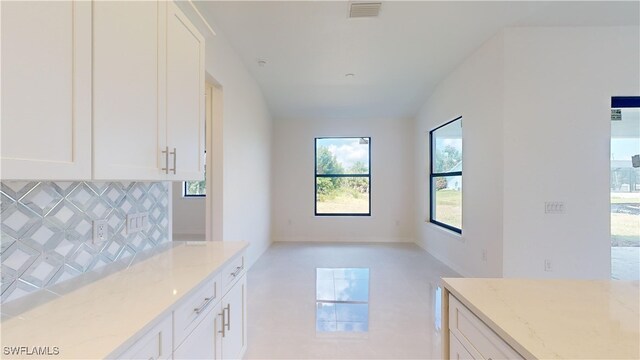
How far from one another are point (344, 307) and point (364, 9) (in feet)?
9.49

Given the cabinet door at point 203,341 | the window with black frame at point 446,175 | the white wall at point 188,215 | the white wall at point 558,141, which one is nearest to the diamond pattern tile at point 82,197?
the cabinet door at point 203,341

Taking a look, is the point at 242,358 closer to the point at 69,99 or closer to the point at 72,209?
the point at 72,209

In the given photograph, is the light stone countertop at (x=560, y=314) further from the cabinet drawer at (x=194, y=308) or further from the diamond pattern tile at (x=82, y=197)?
the diamond pattern tile at (x=82, y=197)

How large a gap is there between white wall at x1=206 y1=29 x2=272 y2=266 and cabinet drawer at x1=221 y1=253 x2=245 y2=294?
135cm

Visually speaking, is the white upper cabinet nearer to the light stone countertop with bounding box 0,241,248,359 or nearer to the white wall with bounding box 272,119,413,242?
the light stone countertop with bounding box 0,241,248,359

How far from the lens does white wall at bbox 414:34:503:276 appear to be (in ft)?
10.3

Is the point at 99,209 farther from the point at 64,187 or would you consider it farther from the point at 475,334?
the point at 475,334

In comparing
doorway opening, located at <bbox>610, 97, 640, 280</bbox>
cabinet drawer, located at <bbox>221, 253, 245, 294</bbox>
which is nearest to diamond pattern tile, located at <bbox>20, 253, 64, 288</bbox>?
cabinet drawer, located at <bbox>221, 253, 245, 294</bbox>

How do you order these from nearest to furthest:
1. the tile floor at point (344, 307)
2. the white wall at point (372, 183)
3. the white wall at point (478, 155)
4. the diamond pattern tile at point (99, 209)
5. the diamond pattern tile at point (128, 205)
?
the diamond pattern tile at point (99, 209)
the diamond pattern tile at point (128, 205)
the tile floor at point (344, 307)
the white wall at point (478, 155)
the white wall at point (372, 183)

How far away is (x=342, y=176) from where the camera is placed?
6.34 metres

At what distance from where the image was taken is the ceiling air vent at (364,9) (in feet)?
8.65

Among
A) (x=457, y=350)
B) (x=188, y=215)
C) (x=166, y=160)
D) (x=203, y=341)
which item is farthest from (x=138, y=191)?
(x=188, y=215)

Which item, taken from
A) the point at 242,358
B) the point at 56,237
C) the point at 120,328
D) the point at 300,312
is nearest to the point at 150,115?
the point at 56,237

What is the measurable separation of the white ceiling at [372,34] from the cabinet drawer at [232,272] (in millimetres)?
2299
